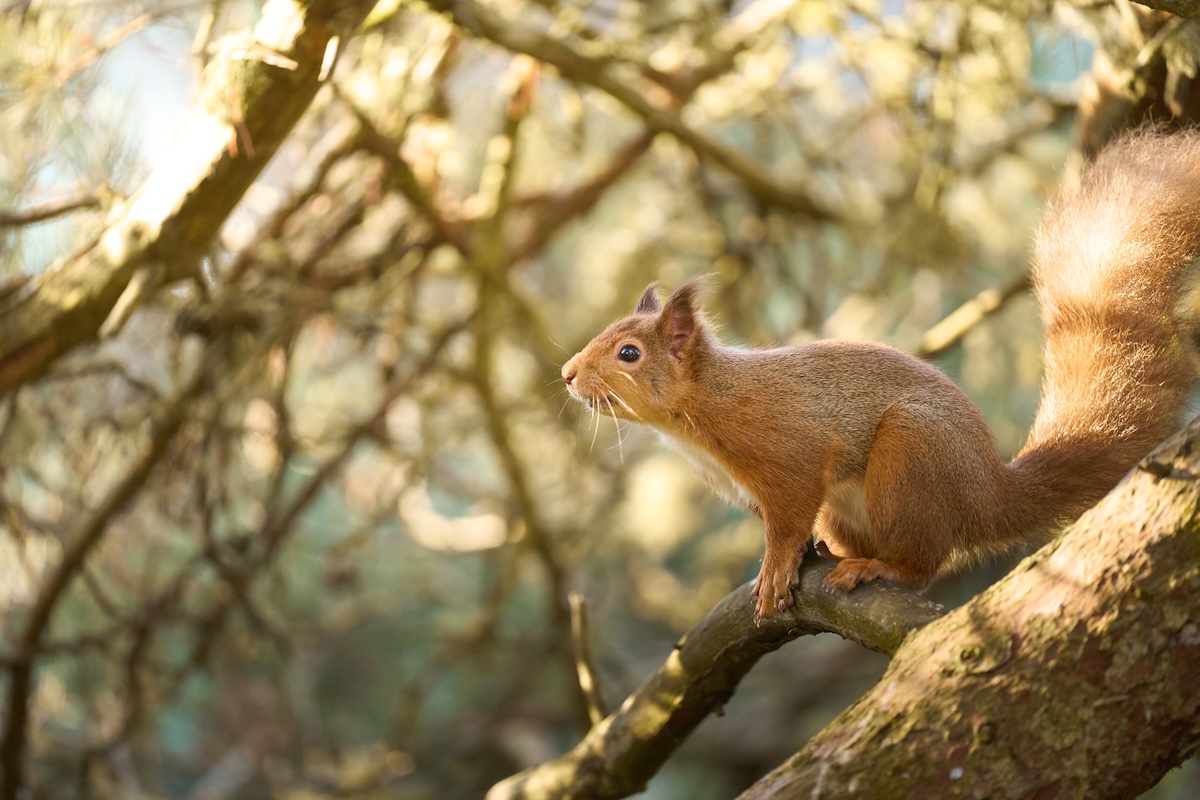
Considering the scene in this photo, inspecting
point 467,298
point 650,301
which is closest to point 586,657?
point 650,301

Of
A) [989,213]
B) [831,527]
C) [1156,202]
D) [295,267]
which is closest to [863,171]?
[989,213]

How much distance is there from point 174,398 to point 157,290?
75 cm

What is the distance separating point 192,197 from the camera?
87.2 inches

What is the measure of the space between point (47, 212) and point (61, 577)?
1.31m

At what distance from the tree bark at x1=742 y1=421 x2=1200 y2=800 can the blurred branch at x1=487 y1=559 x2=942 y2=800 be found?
0.87 ft

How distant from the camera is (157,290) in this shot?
→ 8.21ft

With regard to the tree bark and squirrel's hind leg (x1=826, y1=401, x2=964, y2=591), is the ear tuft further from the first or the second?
the tree bark

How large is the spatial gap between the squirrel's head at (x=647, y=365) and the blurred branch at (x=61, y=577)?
4.79 ft

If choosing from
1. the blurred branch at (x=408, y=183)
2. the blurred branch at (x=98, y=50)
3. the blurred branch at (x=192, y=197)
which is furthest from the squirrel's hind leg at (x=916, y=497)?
the blurred branch at (x=98, y=50)

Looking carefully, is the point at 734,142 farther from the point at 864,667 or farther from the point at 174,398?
the point at 174,398

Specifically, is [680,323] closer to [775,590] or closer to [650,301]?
[650,301]

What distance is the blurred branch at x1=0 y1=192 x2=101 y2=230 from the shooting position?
2.57 metres

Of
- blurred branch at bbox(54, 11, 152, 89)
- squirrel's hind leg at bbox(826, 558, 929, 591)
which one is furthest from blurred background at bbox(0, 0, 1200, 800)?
squirrel's hind leg at bbox(826, 558, 929, 591)

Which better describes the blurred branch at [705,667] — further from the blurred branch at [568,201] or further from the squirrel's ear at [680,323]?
the blurred branch at [568,201]
